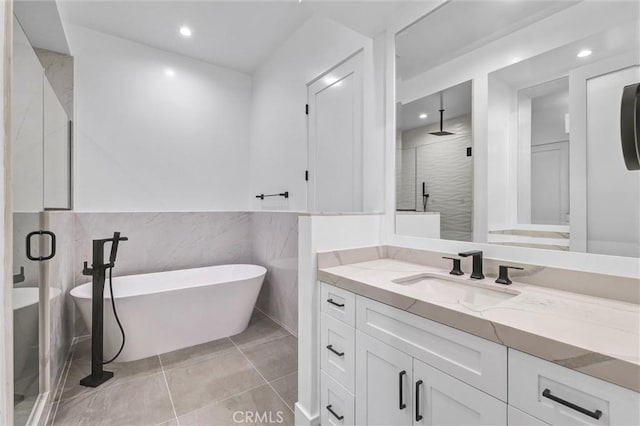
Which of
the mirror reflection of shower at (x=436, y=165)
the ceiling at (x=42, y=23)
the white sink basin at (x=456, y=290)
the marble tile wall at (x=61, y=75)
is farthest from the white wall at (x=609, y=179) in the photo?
the marble tile wall at (x=61, y=75)

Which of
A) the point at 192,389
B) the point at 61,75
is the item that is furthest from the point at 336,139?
the point at 61,75

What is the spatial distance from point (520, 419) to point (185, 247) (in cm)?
320

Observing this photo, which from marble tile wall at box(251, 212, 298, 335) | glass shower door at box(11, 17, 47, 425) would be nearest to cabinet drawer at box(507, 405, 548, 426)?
glass shower door at box(11, 17, 47, 425)

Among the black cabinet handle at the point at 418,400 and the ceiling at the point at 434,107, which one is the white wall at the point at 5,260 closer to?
the black cabinet handle at the point at 418,400

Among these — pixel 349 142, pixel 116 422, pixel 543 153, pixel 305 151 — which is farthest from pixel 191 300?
pixel 543 153

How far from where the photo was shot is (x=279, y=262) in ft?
9.82

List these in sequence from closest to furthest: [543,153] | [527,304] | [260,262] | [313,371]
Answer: [527,304], [543,153], [313,371], [260,262]

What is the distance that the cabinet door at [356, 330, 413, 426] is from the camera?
1069 millimetres

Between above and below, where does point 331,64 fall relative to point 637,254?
above

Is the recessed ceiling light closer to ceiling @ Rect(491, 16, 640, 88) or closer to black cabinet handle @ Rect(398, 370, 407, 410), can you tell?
ceiling @ Rect(491, 16, 640, 88)

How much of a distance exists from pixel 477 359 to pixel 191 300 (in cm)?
222

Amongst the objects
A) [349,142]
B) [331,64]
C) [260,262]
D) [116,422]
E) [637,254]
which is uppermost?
[331,64]

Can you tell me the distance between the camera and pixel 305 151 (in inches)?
106

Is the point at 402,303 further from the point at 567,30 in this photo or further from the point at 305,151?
the point at 305,151
